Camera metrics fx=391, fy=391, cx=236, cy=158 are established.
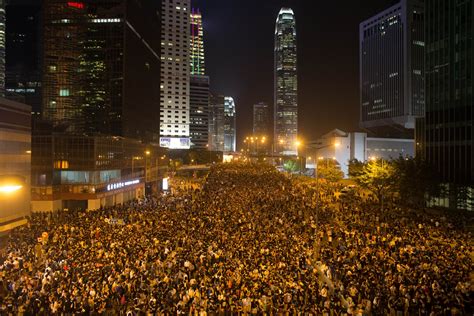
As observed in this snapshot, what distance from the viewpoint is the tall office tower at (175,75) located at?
148 meters

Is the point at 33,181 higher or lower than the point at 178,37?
lower

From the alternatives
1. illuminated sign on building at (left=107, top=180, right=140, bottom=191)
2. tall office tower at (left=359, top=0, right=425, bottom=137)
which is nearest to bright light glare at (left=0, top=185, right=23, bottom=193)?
illuminated sign on building at (left=107, top=180, right=140, bottom=191)

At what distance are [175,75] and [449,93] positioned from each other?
12239cm

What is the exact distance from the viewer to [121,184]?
1693 inches

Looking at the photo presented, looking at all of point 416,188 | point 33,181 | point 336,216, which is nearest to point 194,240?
point 336,216

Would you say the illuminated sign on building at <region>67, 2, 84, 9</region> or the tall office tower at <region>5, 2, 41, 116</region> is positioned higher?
the tall office tower at <region>5, 2, 41, 116</region>

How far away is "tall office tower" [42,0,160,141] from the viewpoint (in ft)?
246

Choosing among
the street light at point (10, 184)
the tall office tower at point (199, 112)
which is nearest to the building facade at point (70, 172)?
the street light at point (10, 184)

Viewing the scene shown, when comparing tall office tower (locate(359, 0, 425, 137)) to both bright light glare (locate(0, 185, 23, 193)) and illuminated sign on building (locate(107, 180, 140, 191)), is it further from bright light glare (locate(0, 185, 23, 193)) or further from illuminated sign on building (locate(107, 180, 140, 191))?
bright light glare (locate(0, 185, 23, 193))

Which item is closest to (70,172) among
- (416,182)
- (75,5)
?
(416,182)

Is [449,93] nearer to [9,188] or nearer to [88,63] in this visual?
[9,188]

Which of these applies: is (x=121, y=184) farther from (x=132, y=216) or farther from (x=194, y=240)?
(x=194, y=240)

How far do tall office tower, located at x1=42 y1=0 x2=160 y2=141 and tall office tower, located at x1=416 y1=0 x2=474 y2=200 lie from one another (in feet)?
185

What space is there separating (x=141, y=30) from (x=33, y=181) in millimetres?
63712
